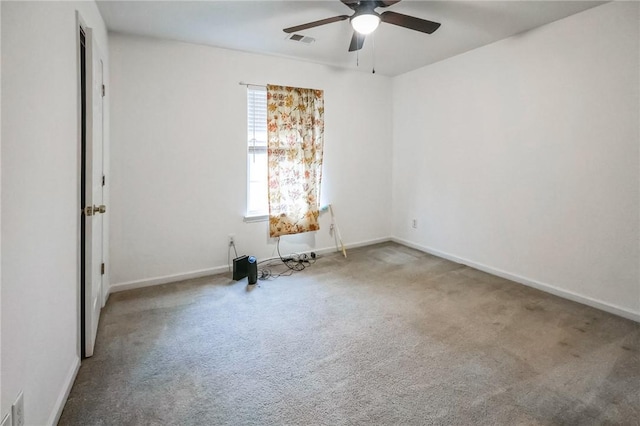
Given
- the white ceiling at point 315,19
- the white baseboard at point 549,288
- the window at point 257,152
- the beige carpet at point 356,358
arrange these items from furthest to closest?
the window at point 257,152 < the white baseboard at point 549,288 < the white ceiling at point 315,19 < the beige carpet at point 356,358

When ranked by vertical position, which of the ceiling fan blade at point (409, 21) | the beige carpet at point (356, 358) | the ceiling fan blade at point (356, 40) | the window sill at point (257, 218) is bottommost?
the beige carpet at point (356, 358)

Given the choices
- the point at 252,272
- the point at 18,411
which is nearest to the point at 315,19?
the point at 252,272

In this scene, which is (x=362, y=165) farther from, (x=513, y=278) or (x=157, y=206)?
(x=157, y=206)

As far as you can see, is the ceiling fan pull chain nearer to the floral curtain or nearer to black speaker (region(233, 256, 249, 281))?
the floral curtain

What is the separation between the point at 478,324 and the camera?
8.48 feet

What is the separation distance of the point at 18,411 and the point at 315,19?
10.2ft

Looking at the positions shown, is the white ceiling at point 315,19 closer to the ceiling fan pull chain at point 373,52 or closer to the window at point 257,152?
the ceiling fan pull chain at point 373,52

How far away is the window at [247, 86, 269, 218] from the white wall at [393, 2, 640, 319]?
2.12 metres

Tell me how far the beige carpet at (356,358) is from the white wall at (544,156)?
42cm

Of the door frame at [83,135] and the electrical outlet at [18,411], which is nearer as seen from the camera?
the electrical outlet at [18,411]

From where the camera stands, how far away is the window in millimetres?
3797

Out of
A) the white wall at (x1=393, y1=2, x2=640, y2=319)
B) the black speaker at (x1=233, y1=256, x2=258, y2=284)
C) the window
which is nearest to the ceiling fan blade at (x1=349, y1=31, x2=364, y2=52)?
the window

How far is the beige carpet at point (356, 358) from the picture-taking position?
66.3 inches

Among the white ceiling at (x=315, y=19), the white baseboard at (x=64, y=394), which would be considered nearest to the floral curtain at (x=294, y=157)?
the white ceiling at (x=315, y=19)
